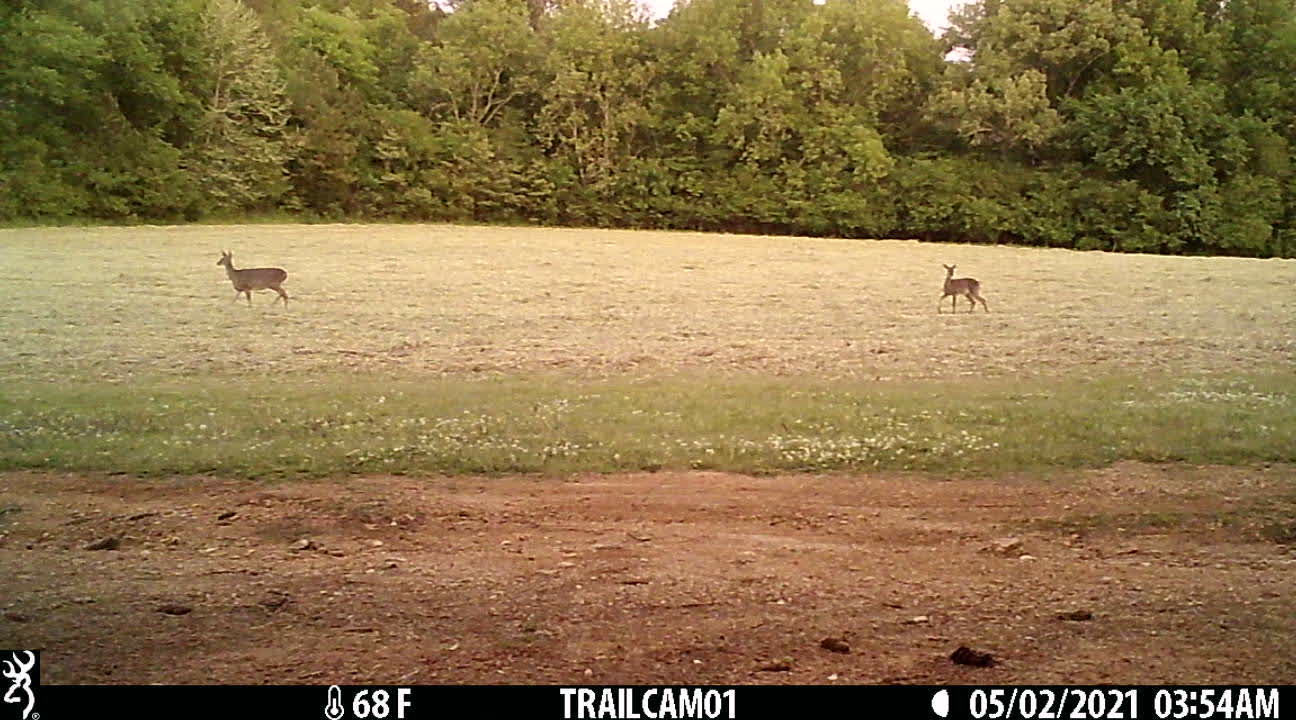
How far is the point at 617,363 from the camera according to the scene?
4.13 m

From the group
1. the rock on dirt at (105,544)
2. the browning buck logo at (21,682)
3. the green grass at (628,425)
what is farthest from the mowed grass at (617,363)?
the browning buck logo at (21,682)

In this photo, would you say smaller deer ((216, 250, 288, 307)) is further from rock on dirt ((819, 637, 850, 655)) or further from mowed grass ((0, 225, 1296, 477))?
rock on dirt ((819, 637, 850, 655))

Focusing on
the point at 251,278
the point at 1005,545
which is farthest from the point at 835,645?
the point at 251,278

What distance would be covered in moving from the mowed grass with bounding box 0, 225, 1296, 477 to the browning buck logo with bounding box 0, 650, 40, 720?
991 mm

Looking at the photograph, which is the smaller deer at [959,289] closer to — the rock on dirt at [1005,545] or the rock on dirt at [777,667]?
the rock on dirt at [1005,545]

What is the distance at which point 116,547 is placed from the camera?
10.2 feet

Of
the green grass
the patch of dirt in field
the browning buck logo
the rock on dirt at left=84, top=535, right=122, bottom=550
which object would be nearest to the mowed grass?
the green grass

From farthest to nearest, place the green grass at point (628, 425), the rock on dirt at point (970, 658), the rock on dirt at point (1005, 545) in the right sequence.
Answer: the green grass at point (628, 425) < the rock on dirt at point (1005, 545) < the rock on dirt at point (970, 658)

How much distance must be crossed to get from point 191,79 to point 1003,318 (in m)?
3.20

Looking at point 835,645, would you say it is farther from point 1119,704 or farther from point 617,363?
point 617,363

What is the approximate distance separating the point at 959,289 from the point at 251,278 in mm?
2765

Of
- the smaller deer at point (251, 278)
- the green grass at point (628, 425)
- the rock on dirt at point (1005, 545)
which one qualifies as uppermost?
the smaller deer at point (251, 278)

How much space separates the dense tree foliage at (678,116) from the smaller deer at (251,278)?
0.25 meters

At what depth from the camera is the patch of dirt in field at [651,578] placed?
2.55 meters
